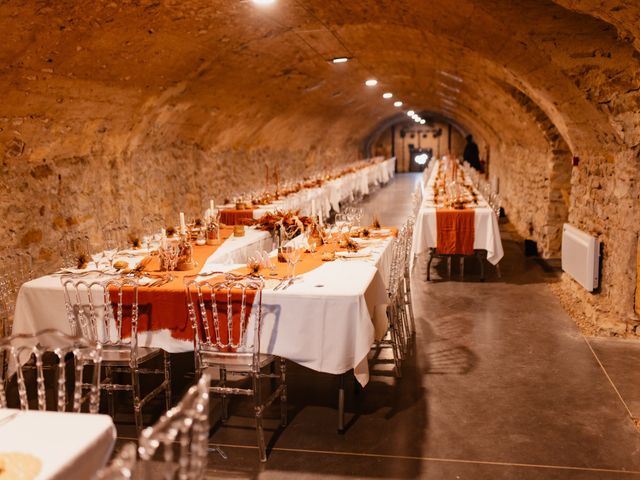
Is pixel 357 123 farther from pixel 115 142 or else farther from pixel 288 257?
pixel 288 257

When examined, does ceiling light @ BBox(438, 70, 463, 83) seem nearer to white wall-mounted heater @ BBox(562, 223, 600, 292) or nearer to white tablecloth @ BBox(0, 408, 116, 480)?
white wall-mounted heater @ BBox(562, 223, 600, 292)

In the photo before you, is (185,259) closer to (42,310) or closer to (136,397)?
(42,310)

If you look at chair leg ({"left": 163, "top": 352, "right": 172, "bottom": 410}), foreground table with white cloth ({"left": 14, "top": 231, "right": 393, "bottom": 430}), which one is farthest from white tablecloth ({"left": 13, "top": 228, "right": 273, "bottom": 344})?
chair leg ({"left": 163, "top": 352, "right": 172, "bottom": 410})

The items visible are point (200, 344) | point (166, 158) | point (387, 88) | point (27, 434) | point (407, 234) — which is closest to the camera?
point (27, 434)

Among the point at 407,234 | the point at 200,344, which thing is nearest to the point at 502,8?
the point at 407,234

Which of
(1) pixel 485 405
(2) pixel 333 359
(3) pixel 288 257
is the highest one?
(3) pixel 288 257

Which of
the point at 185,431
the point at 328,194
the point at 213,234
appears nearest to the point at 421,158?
the point at 328,194

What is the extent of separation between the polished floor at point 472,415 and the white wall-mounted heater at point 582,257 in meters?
0.47

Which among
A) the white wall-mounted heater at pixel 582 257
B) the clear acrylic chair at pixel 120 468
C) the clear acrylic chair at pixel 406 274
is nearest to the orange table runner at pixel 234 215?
the clear acrylic chair at pixel 406 274

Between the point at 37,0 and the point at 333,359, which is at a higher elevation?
the point at 37,0

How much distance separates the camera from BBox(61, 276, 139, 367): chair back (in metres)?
3.97

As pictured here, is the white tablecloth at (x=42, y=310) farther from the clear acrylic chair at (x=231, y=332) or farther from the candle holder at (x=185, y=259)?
the candle holder at (x=185, y=259)

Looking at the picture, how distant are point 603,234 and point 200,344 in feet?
13.8

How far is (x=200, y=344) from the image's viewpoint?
3881 millimetres
